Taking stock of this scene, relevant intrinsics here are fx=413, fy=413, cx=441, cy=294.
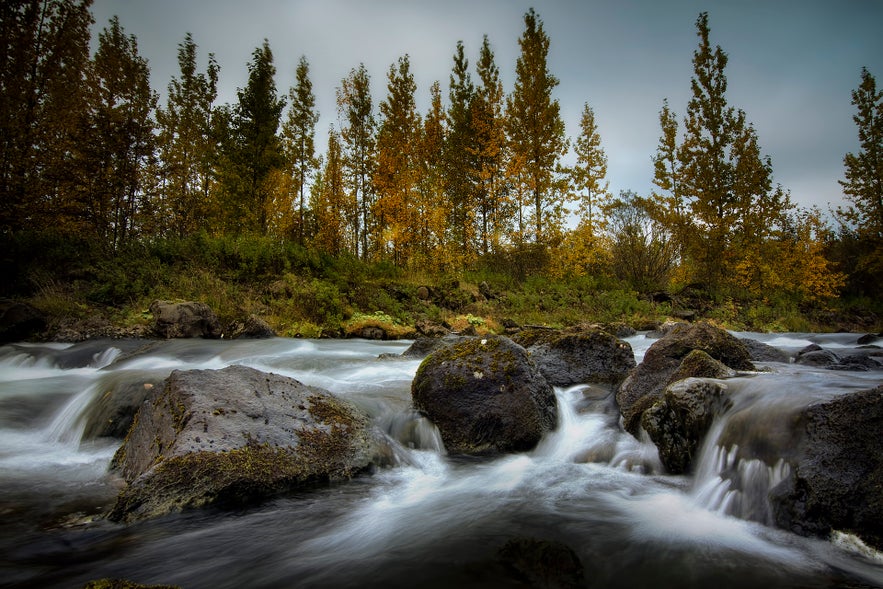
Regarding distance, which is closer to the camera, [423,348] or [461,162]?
[423,348]

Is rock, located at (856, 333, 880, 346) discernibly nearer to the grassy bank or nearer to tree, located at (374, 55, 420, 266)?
the grassy bank

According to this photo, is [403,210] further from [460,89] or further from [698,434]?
[698,434]

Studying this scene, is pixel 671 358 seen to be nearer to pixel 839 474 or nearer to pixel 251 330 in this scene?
pixel 839 474

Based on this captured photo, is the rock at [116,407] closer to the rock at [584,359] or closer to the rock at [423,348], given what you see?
the rock at [423,348]

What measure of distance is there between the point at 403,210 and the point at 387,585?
16.6 metres

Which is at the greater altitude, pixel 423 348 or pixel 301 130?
pixel 301 130

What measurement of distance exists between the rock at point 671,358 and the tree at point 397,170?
13.8 m

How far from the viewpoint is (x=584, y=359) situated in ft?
20.8

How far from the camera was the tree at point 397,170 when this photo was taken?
1794 cm

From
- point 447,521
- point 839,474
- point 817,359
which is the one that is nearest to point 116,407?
point 447,521

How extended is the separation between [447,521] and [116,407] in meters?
4.16

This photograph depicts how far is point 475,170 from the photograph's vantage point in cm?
2009

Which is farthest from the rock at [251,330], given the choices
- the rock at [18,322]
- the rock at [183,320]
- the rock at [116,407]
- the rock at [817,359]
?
the rock at [817,359]

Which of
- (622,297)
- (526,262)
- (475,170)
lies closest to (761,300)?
(622,297)
